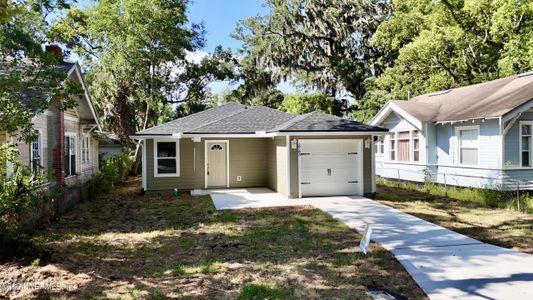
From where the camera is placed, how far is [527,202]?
11.8 metres

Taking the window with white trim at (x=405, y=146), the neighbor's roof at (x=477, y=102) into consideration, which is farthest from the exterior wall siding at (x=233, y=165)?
the neighbor's roof at (x=477, y=102)

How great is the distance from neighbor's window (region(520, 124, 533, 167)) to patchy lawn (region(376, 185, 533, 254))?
270cm

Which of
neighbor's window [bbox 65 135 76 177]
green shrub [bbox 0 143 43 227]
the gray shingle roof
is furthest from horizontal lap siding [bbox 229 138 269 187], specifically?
green shrub [bbox 0 143 43 227]

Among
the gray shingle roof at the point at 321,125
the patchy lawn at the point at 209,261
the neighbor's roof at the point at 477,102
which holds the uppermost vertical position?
the neighbor's roof at the point at 477,102

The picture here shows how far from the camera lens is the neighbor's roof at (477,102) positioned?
44.0ft

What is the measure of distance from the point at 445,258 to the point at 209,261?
167 inches

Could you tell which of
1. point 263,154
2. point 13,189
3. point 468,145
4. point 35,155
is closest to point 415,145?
point 468,145

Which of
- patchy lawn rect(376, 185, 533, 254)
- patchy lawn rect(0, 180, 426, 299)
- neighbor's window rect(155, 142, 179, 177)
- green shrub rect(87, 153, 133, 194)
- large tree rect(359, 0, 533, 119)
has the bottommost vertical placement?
patchy lawn rect(0, 180, 426, 299)

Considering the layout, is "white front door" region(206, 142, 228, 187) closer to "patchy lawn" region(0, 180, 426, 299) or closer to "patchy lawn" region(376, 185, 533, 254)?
"patchy lawn" region(0, 180, 426, 299)

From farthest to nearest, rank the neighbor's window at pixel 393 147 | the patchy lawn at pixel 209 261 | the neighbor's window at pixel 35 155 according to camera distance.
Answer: the neighbor's window at pixel 393 147 → the neighbor's window at pixel 35 155 → the patchy lawn at pixel 209 261

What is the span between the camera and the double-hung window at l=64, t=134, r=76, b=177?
609 inches

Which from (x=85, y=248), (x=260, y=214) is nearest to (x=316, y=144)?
(x=260, y=214)

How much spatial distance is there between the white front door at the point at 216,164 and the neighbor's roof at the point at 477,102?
8.68 m

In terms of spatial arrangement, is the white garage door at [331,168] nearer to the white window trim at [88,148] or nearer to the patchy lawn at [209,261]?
the patchy lawn at [209,261]
